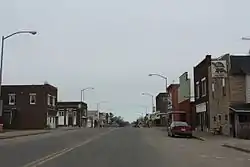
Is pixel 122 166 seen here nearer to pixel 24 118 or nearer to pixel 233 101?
pixel 233 101

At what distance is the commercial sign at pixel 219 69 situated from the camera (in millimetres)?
43375

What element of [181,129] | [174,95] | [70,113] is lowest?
[181,129]

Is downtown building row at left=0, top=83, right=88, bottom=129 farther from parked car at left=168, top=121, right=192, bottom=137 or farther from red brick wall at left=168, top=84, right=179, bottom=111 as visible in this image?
parked car at left=168, top=121, right=192, bottom=137

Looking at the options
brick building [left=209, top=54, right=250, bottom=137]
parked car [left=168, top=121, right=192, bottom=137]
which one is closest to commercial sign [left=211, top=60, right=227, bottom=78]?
brick building [left=209, top=54, right=250, bottom=137]

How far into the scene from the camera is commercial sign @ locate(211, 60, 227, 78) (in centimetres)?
4338

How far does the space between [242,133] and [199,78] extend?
1553 centimetres

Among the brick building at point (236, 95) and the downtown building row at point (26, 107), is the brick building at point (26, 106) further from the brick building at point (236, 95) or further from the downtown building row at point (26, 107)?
the brick building at point (236, 95)

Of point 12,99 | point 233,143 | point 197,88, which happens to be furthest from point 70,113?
point 233,143

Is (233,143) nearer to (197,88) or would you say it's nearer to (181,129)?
(181,129)

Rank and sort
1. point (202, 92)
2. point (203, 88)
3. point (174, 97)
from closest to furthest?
1. point (203, 88)
2. point (202, 92)
3. point (174, 97)

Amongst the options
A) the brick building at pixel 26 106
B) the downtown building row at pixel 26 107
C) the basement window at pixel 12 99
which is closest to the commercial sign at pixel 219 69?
the downtown building row at pixel 26 107

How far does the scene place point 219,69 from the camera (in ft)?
143

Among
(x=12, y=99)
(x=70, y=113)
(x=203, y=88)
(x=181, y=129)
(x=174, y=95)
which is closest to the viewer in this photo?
(x=181, y=129)

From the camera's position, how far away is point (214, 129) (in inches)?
1848
